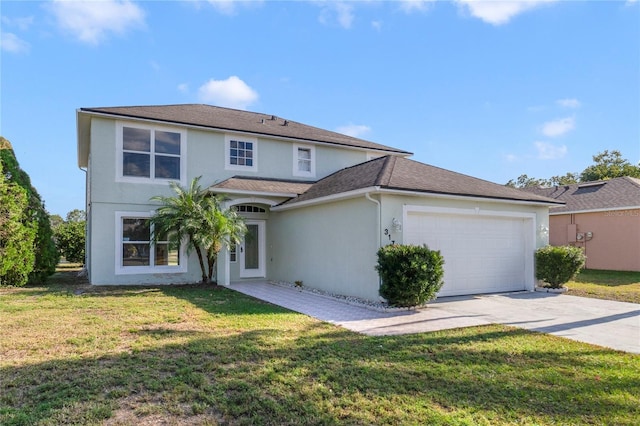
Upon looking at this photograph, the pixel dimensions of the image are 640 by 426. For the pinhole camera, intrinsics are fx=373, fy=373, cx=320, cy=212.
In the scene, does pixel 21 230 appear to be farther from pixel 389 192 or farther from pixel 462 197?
pixel 462 197

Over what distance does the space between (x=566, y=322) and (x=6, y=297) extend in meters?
13.9

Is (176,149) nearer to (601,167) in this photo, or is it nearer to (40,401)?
(40,401)

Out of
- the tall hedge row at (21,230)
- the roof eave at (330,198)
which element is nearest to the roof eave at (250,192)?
the roof eave at (330,198)

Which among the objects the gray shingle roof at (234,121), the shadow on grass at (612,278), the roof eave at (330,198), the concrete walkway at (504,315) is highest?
the gray shingle roof at (234,121)

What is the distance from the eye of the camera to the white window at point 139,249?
13.1m

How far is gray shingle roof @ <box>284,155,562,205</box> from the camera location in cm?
1027

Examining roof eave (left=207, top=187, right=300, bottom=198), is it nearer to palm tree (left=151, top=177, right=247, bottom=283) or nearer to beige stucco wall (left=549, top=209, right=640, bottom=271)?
palm tree (left=151, top=177, right=247, bottom=283)

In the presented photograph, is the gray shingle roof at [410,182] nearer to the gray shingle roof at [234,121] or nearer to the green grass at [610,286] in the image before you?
the green grass at [610,286]

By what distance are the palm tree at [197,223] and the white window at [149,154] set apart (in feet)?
2.92

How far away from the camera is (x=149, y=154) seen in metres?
13.6

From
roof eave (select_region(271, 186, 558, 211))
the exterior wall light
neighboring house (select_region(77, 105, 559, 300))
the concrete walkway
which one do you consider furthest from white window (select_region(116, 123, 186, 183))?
the exterior wall light

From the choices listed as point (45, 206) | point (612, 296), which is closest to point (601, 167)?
point (612, 296)

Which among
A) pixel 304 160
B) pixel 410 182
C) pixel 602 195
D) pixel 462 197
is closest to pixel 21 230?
pixel 304 160

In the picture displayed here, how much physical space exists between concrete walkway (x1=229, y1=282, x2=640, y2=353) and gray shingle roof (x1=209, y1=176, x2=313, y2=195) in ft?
13.0
